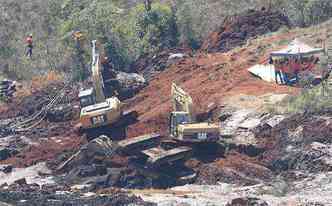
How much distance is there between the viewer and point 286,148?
99.8 feet

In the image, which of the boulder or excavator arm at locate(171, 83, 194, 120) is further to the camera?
excavator arm at locate(171, 83, 194, 120)

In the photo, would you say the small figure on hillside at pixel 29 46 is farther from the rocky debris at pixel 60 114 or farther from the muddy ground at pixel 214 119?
the rocky debris at pixel 60 114

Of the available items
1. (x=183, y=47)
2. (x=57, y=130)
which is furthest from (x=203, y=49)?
(x=57, y=130)

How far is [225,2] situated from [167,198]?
34020mm

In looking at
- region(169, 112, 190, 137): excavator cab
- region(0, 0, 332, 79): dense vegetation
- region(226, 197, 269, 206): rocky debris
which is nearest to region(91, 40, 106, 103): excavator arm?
region(169, 112, 190, 137): excavator cab

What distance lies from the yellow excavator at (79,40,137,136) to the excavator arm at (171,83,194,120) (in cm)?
320

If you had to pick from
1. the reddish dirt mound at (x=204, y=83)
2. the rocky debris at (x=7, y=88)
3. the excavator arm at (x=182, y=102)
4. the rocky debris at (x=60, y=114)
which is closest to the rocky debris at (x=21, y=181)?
the reddish dirt mound at (x=204, y=83)

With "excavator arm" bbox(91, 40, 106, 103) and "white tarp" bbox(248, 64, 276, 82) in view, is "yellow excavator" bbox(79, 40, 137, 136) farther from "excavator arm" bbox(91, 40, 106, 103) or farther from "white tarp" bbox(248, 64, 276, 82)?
"white tarp" bbox(248, 64, 276, 82)

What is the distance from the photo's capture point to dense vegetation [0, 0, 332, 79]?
5006cm

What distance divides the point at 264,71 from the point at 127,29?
570 inches

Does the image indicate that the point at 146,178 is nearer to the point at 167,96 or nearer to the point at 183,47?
the point at 167,96

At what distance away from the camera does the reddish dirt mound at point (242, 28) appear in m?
49.0

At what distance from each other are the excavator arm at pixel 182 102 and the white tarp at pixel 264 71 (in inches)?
286

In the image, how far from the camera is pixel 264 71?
40.3 meters
